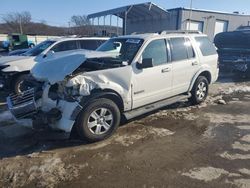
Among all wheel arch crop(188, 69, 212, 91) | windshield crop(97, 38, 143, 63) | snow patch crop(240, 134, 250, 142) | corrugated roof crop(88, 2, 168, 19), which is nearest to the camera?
snow patch crop(240, 134, 250, 142)

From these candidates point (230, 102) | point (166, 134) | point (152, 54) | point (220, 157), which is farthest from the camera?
point (230, 102)

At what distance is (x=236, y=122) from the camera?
19.6 feet

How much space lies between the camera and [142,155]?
435 cm

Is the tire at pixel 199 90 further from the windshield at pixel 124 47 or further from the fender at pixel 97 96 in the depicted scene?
the fender at pixel 97 96

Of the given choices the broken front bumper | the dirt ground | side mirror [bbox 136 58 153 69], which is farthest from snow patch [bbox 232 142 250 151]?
the broken front bumper

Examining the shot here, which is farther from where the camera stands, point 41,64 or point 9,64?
point 9,64

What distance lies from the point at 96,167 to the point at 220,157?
1.97m

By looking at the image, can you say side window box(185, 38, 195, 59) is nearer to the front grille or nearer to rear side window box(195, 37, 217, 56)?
rear side window box(195, 37, 217, 56)

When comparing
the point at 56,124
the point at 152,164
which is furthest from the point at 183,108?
the point at 56,124

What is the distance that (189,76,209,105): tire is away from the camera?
702 cm

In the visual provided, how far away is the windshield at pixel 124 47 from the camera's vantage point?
18.1 ft

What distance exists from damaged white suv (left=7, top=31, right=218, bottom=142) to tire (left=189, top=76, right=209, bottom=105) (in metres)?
0.26

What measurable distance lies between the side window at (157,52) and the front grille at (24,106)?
7.65 ft

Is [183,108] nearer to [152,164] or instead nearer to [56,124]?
[152,164]
